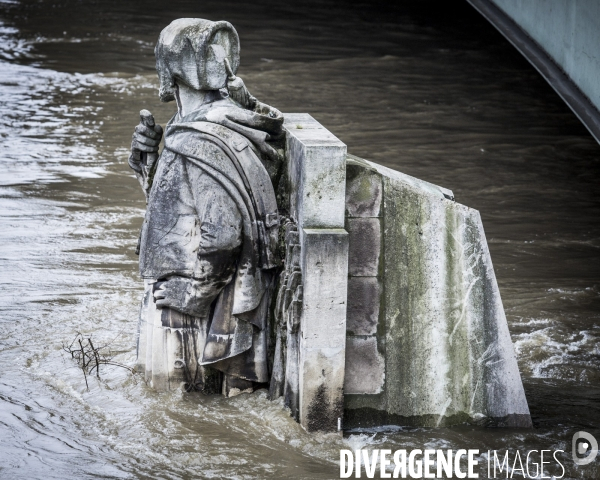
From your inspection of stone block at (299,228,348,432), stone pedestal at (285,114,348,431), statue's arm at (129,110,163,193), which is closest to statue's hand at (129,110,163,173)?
statue's arm at (129,110,163,193)

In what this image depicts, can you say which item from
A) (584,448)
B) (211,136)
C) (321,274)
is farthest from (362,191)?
(584,448)

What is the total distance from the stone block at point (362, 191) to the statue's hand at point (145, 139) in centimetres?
125

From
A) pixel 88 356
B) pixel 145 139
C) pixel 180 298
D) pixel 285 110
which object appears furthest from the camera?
pixel 285 110

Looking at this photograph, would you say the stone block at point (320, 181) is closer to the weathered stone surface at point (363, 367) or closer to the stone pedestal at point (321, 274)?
the stone pedestal at point (321, 274)

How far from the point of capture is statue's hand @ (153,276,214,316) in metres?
5.70

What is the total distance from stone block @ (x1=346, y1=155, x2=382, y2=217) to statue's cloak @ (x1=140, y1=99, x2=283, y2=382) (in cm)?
45

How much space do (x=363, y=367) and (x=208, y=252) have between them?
1.08m

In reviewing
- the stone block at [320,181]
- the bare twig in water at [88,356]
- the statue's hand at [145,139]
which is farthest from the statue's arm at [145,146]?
the bare twig in water at [88,356]

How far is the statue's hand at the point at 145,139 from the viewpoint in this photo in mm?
5922

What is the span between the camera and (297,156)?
5477mm

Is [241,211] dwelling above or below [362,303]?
above

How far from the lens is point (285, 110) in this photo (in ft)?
46.4

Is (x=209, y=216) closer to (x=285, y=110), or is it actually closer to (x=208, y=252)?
(x=208, y=252)

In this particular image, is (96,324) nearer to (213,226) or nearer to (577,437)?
(213,226)
